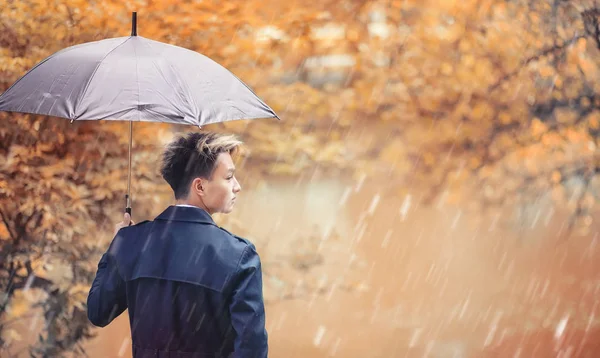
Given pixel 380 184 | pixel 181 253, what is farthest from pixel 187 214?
pixel 380 184

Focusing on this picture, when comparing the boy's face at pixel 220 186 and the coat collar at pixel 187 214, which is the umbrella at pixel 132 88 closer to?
the boy's face at pixel 220 186

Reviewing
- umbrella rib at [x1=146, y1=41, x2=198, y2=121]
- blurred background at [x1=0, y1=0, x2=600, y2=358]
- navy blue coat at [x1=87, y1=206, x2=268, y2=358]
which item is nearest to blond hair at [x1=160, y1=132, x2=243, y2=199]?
navy blue coat at [x1=87, y1=206, x2=268, y2=358]

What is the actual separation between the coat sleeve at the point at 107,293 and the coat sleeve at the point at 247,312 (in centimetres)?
44

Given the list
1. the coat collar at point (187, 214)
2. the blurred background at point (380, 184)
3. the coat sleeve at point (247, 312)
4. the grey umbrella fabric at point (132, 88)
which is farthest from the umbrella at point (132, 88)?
the blurred background at point (380, 184)

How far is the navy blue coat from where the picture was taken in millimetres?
2238

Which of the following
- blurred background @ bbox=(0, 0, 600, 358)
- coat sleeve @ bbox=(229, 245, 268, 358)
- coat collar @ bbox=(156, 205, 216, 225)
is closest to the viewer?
coat sleeve @ bbox=(229, 245, 268, 358)

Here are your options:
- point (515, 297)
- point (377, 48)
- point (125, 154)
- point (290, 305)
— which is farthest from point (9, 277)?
point (515, 297)

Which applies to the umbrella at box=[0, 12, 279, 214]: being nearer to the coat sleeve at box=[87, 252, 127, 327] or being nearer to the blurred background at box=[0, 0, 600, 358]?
the coat sleeve at box=[87, 252, 127, 327]

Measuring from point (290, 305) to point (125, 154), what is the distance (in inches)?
77.7

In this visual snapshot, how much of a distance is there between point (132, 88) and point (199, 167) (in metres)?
0.46

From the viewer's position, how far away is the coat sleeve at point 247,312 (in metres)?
2.20

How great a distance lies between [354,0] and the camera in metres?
6.07

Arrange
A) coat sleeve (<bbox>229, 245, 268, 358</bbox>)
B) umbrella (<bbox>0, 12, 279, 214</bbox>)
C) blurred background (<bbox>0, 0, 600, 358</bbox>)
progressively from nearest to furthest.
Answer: coat sleeve (<bbox>229, 245, 268, 358</bbox>) < umbrella (<bbox>0, 12, 279, 214</bbox>) < blurred background (<bbox>0, 0, 600, 358</bbox>)

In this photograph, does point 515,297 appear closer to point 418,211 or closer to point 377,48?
point 418,211
